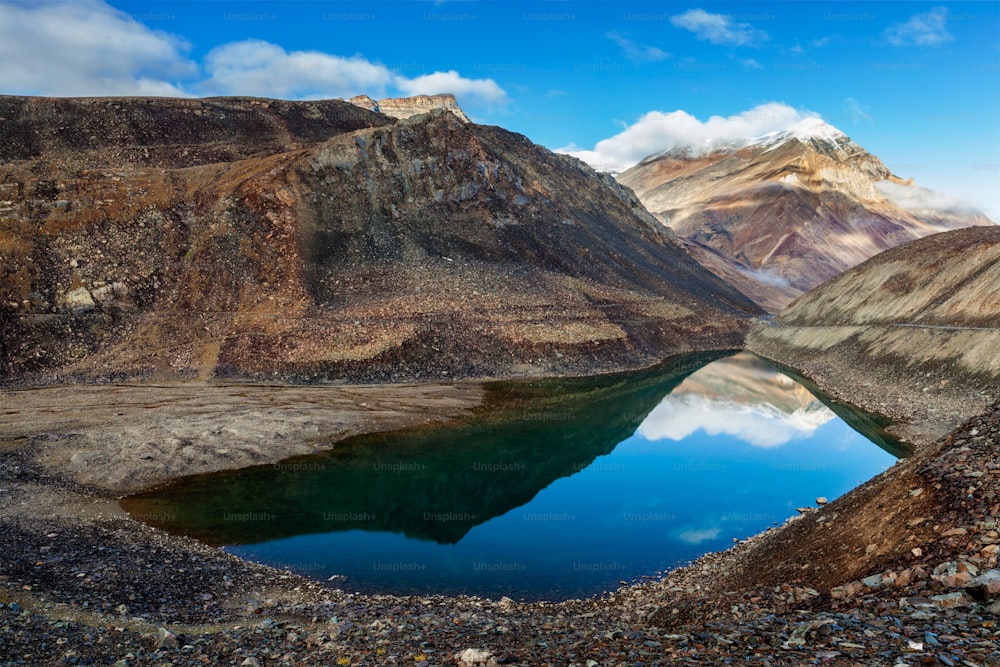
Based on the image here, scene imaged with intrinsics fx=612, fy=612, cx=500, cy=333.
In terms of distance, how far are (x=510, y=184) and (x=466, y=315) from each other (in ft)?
92.0

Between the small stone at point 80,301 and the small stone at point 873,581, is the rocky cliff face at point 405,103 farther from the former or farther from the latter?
the small stone at point 873,581

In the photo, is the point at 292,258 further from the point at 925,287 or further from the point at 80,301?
the point at 925,287

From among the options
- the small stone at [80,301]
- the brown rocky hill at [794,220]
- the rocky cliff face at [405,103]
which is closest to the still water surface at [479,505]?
the small stone at [80,301]

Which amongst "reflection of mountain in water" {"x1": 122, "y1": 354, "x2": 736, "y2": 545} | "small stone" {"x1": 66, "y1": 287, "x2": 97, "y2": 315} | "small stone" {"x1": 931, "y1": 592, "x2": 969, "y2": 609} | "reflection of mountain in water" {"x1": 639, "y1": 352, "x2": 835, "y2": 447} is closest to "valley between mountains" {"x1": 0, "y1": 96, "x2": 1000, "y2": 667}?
"small stone" {"x1": 931, "y1": 592, "x2": 969, "y2": 609}

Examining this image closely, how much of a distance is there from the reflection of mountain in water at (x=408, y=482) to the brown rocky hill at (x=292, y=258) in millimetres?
12006

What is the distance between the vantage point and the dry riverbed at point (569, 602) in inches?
386

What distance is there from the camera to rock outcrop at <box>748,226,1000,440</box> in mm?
35969

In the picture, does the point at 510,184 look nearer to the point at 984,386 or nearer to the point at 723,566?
the point at 984,386

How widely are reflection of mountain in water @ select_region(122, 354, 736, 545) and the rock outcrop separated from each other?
1672 centimetres

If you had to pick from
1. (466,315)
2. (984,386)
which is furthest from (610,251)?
(984,386)

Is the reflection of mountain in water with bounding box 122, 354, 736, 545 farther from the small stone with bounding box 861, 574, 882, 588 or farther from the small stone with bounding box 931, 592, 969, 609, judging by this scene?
the small stone with bounding box 931, 592, 969, 609

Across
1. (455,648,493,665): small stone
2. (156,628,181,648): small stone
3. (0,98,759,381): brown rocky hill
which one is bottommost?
(156,628,181,648): small stone

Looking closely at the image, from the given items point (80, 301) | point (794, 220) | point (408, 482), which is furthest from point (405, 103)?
point (408, 482)

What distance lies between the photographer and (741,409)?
44750 mm
